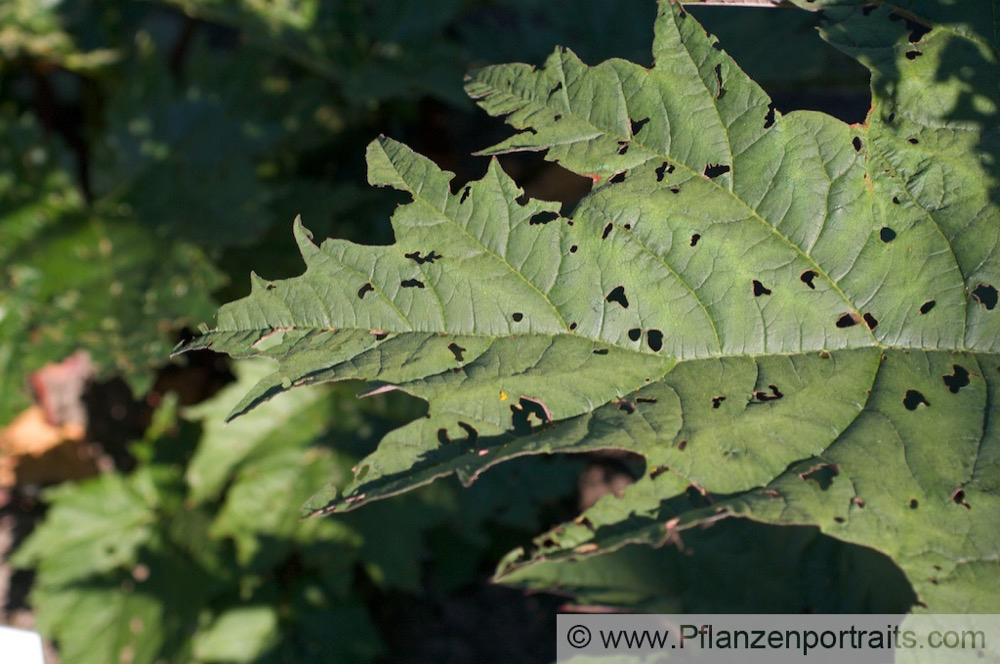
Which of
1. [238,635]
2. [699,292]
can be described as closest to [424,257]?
[699,292]

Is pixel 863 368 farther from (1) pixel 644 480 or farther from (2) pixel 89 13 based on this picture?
(2) pixel 89 13

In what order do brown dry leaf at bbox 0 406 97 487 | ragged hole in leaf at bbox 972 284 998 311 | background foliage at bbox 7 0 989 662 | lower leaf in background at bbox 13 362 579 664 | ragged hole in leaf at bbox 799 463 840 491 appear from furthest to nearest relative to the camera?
brown dry leaf at bbox 0 406 97 487 < lower leaf in background at bbox 13 362 579 664 < background foliage at bbox 7 0 989 662 < ragged hole in leaf at bbox 972 284 998 311 < ragged hole in leaf at bbox 799 463 840 491

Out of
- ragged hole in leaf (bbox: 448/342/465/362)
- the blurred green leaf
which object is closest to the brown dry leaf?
the blurred green leaf

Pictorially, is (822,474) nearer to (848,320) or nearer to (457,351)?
(848,320)

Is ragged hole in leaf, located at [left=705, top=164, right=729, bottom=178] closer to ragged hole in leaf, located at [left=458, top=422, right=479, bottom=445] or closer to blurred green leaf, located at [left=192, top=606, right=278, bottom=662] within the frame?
ragged hole in leaf, located at [left=458, top=422, right=479, bottom=445]

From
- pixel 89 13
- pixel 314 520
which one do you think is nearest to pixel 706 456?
pixel 314 520
